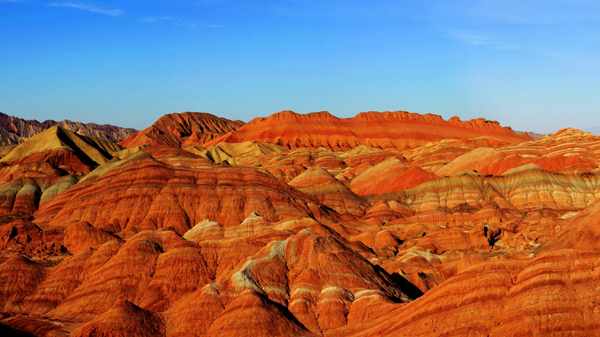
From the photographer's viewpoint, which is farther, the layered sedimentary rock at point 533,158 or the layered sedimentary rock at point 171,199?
the layered sedimentary rock at point 533,158

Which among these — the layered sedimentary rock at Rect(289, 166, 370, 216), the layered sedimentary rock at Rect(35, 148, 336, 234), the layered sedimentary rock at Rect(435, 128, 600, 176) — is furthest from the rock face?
the layered sedimentary rock at Rect(435, 128, 600, 176)

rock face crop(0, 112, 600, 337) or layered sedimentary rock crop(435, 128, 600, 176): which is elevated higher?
layered sedimentary rock crop(435, 128, 600, 176)

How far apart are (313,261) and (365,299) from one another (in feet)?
25.2

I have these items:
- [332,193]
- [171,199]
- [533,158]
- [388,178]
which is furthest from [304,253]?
[533,158]

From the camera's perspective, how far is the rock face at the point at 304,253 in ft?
98.4

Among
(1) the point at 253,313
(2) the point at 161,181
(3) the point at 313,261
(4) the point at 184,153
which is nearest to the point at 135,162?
(2) the point at 161,181

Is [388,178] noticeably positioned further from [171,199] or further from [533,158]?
[171,199]

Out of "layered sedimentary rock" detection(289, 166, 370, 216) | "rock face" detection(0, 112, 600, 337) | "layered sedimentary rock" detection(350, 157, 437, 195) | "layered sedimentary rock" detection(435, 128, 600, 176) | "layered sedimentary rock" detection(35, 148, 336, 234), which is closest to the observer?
"rock face" detection(0, 112, 600, 337)

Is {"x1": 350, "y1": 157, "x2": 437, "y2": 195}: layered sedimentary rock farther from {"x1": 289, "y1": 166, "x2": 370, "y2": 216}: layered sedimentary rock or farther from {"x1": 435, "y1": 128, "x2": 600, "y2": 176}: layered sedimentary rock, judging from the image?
{"x1": 435, "y1": 128, "x2": 600, "y2": 176}: layered sedimentary rock

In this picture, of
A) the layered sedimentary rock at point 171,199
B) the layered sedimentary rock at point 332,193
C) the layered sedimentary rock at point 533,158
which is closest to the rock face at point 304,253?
the layered sedimentary rock at point 171,199

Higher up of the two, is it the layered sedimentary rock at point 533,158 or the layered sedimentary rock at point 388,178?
the layered sedimentary rock at point 533,158

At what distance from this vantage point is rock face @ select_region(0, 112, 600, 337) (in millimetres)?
29984

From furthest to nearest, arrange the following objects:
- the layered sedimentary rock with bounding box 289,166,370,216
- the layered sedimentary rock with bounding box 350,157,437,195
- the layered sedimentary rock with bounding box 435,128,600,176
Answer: the layered sedimentary rock with bounding box 435,128,600,176 < the layered sedimentary rock with bounding box 350,157,437,195 < the layered sedimentary rock with bounding box 289,166,370,216

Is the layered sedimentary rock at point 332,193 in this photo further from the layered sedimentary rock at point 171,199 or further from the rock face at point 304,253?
the layered sedimentary rock at point 171,199
